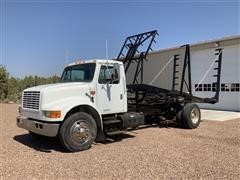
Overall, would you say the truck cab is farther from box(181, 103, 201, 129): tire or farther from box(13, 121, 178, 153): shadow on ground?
box(181, 103, 201, 129): tire

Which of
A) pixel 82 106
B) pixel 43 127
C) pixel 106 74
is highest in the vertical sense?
pixel 106 74

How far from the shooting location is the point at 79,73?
306 inches

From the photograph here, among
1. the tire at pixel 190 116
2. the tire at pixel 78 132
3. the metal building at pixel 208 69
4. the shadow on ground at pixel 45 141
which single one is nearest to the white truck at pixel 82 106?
the tire at pixel 78 132

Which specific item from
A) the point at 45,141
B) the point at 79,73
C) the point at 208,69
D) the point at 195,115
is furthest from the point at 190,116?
the point at 208,69

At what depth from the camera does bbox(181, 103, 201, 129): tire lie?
9.89 meters

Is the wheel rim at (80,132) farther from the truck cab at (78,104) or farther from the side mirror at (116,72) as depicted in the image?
the side mirror at (116,72)

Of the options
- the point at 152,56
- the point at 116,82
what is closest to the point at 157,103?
the point at 116,82

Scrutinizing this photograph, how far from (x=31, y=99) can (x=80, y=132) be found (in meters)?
1.58

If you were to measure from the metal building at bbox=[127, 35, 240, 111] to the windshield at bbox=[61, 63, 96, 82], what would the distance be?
11.1 meters

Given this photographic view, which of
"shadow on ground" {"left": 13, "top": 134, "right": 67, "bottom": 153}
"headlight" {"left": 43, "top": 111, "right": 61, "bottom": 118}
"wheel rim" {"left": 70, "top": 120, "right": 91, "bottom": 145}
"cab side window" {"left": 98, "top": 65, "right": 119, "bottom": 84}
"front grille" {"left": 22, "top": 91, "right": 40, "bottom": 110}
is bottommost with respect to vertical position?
"shadow on ground" {"left": 13, "top": 134, "right": 67, "bottom": 153}

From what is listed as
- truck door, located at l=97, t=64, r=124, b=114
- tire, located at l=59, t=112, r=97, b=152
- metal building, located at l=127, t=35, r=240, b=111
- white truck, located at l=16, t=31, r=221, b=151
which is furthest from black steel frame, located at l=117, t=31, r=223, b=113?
metal building, located at l=127, t=35, r=240, b=111

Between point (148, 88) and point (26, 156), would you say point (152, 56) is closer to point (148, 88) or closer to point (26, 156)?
point (148, 88)

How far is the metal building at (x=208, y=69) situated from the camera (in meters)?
15.7

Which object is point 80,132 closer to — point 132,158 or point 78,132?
point 78,132
